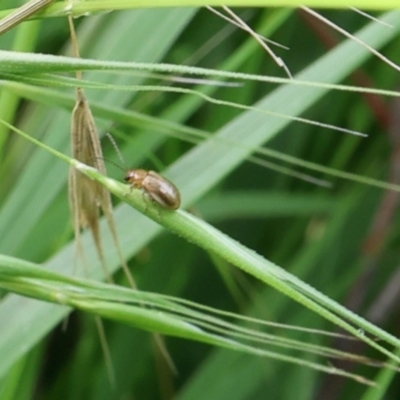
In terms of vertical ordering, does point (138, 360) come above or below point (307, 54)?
below

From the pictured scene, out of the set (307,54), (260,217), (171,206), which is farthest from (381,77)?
(171,206)

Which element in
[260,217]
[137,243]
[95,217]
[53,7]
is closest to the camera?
[53,7]

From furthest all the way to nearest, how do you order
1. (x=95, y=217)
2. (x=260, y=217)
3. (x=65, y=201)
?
(x=260, y=217) → (x=65, y=201) → (x=95, y=217)

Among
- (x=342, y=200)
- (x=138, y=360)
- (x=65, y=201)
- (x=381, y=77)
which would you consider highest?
(x=381, y=77)

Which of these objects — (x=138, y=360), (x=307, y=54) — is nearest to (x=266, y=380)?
(x=138, y=360)

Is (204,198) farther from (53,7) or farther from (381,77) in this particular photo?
(53,7)

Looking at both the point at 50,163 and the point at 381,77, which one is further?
the point at 381,77
